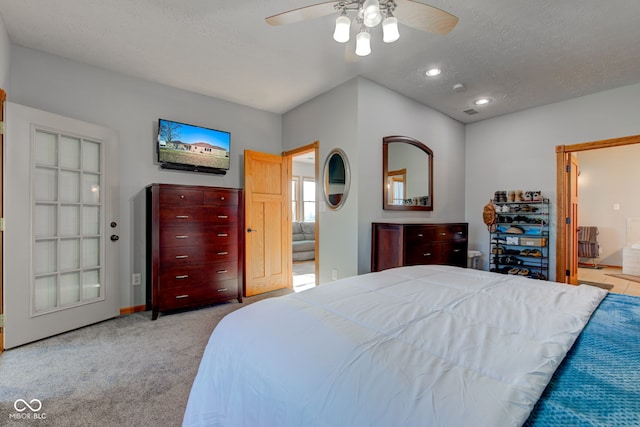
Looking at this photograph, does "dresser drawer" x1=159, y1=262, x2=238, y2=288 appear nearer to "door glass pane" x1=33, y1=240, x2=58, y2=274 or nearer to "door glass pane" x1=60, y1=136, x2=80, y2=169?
"door glass pane" x1=33, y1=240, x2=58, y2=274

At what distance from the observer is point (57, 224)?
8.57ft

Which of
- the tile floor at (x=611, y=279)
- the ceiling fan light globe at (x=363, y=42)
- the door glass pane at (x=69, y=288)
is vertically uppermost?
the ceiling fan light globe at (x=363, y=42)

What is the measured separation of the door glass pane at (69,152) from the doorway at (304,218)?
2.41 m

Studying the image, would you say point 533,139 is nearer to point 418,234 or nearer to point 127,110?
point 418,234

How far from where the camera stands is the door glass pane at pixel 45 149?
249 centimetres

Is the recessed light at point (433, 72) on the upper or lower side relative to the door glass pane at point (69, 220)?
upper

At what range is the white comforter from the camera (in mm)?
586

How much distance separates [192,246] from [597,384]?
3.20 meters

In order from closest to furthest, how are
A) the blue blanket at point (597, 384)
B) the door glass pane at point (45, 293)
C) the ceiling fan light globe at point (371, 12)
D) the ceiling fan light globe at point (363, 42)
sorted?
the blue blanket at point (597, 384) < the ceiling fan light globe at point (371, 12) < the ceiling fan light globe at point (363, 42) < the door glass pane at point (45, 293)

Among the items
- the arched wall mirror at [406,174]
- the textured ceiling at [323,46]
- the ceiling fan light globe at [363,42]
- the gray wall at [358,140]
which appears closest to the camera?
the ceiling fan light globe at [363,42]

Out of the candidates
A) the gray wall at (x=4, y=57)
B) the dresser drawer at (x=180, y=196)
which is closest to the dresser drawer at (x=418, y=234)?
the dresser drawer at (x=180, y=196)

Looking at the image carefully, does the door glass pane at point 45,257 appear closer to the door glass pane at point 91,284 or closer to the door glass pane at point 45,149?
the door glass pane at point 91,284

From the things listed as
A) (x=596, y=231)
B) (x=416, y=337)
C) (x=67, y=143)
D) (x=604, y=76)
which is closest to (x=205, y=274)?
(x=67, y=143)

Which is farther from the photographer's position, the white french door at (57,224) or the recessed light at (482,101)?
the recessed light at (482,101)
